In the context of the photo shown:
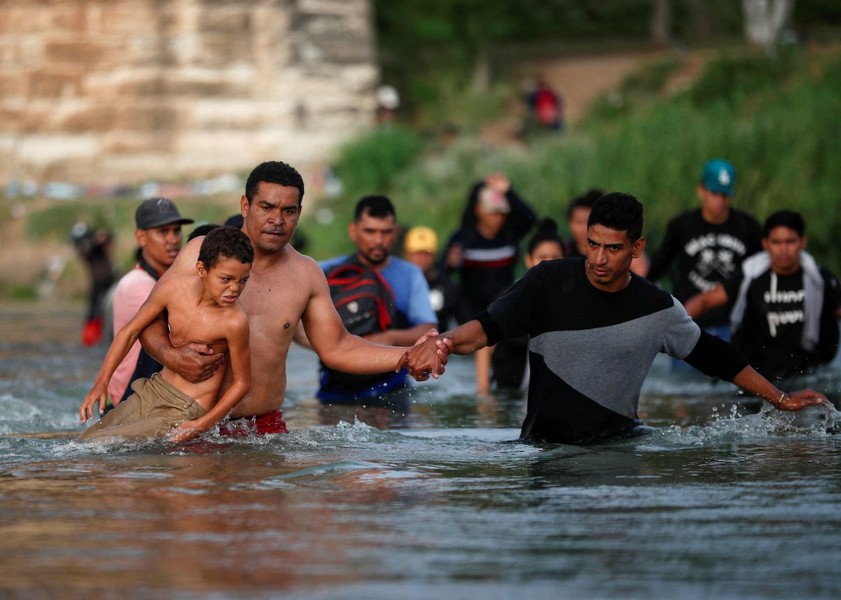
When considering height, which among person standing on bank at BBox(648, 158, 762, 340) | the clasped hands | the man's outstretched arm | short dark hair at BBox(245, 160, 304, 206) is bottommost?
the man's outstretched arm

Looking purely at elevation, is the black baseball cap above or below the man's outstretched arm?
above

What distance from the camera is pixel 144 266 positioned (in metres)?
9.84

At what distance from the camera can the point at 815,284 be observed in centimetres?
1176

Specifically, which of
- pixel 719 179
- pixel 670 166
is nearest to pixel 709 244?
pixel 719 179

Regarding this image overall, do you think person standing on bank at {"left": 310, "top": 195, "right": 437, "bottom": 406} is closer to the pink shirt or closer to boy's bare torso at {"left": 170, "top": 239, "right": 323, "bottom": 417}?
the pink shirt

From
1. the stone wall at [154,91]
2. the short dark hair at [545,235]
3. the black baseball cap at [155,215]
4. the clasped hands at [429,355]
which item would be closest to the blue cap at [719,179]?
the short dark hair at [545,235]

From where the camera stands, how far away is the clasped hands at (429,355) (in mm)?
8344

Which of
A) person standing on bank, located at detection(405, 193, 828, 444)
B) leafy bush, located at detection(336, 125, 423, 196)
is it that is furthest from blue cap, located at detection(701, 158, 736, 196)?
leafy bush, located at detection(336, 125, 423, 196)

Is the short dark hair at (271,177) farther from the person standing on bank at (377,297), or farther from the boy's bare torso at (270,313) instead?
the person standing on bank at (377,297)

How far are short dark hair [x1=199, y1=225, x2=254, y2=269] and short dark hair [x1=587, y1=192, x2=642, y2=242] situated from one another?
1668 mm

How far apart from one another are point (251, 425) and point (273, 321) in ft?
1.87

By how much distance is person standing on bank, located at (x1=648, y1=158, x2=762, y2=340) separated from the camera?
1313cm

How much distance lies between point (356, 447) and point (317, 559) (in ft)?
9.71

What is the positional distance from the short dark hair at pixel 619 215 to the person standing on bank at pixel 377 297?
246 centimetres
